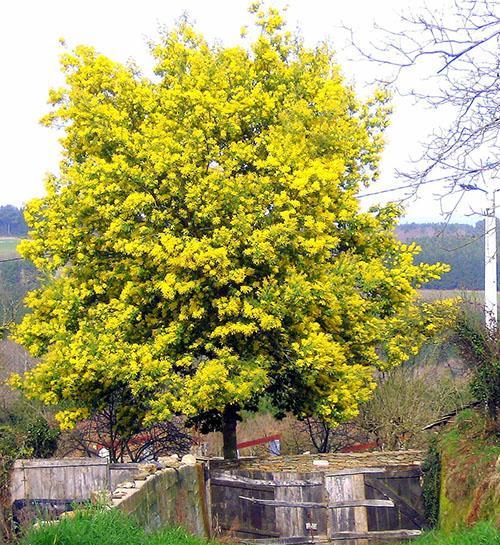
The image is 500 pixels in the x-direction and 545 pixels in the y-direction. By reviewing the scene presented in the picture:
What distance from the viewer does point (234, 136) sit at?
19.6 meters

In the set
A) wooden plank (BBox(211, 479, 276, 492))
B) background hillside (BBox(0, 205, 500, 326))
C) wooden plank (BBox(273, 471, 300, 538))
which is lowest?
wooden plank (BBox(273, 471, 300, 538))

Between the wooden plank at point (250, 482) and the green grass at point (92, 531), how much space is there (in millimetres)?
8215

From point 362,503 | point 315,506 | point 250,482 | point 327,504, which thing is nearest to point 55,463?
point 250,482

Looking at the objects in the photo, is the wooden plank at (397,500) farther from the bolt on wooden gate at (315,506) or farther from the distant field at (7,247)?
the distant field at (7,247)

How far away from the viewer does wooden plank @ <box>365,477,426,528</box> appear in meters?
17.1

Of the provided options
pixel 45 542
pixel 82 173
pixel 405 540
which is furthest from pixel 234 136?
pixel 45 542

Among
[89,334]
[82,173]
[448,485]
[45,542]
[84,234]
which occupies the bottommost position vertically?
[448,485]

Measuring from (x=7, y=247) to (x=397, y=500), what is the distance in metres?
71.5

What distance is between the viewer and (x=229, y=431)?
68.0 ft

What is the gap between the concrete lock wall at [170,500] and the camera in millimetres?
10273

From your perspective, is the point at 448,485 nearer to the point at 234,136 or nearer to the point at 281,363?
the point at 281,363

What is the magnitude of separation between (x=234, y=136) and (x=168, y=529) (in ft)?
35.4

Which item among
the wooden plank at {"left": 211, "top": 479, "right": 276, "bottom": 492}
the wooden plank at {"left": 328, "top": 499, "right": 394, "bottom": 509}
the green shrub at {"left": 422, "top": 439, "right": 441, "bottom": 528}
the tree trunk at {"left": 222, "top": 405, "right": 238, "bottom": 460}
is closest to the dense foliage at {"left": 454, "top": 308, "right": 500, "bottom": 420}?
the green shrub at {"left": 422, "top": 439, "right": 441, "bottom": 528}

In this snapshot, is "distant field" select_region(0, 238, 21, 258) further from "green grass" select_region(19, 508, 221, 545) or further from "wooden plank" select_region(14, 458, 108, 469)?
"green grass" select_region(19, 508, 221, 545)
